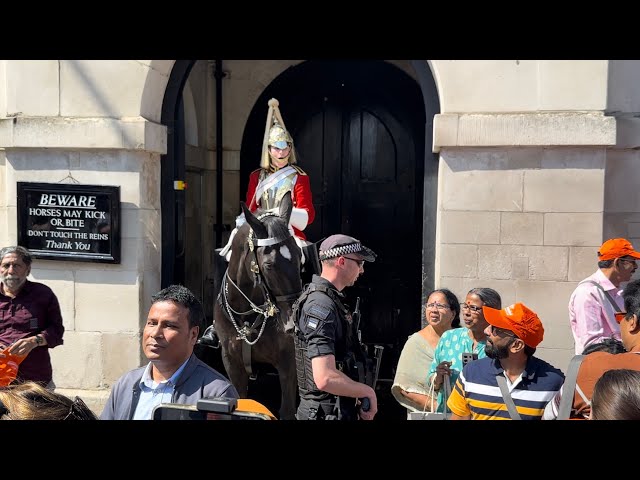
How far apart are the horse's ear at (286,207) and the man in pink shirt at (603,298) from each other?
2.41 meters

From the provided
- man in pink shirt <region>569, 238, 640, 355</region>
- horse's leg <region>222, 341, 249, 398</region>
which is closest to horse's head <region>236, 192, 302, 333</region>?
horse's leg <region>222, 341, 249, 398</region>

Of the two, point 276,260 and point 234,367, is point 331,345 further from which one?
point 234,367

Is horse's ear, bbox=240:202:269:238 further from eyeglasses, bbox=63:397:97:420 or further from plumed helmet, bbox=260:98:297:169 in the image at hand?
eyeglasses, bbox=63:397:97:420

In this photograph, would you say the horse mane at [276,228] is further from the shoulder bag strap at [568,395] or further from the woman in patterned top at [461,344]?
the shoulder bag strap at [568,395]

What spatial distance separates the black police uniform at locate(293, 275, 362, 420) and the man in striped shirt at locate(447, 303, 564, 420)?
648mm

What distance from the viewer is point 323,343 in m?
3.59

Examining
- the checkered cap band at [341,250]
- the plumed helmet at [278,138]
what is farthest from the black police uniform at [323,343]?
the plumed helmet at [278,138]

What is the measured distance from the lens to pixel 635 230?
6207 millimetres

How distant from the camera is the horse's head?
5348 mm

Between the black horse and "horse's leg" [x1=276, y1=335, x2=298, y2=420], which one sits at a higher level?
the black horse

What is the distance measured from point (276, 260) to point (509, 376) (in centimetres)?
243

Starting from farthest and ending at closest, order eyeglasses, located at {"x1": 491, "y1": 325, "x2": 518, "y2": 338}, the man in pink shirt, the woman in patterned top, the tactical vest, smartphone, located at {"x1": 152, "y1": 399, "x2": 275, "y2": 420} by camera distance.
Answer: the man in pink shirt → the woman in patterned top → the tactical vest → eyeglasses, located at {"x1": 491, "y1": 325, "x2": 518, "y2": 338} → smartphone, located at {"x1": 152, "y1": 399, "x2": 275, "y2": 420}

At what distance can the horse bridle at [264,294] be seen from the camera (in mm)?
5379
